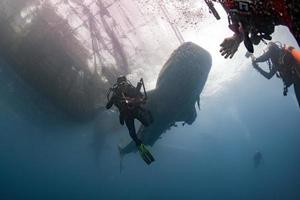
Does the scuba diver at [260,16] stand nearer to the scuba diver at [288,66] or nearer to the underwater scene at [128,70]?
the underwater scene at [128,70]

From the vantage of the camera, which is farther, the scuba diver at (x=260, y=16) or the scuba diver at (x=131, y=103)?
the scuba diver at (x=131, y=103)

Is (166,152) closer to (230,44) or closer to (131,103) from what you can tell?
(131,103)

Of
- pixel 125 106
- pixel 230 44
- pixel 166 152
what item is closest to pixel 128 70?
pixel 125 106

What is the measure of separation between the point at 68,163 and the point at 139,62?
174 ft

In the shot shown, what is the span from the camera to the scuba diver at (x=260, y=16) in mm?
2652

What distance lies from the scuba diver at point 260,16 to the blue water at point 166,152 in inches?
732

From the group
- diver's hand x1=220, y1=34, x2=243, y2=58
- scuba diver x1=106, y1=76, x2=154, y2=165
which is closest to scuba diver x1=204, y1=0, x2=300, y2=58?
diver's hand x1=220, y1=34, x2=243, y2=58

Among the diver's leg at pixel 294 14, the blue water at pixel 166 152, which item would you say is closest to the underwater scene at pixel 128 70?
the diver's leg at pixel 294 14

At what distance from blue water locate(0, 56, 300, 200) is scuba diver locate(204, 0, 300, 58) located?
18.6 m

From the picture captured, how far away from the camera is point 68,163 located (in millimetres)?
68250

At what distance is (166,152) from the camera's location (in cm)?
8369

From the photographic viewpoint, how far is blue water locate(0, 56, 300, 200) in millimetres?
32062

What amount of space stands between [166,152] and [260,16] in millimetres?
82186

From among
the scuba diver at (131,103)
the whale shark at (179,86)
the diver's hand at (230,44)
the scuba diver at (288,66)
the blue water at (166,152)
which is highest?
the diver's hand at (230,44)
